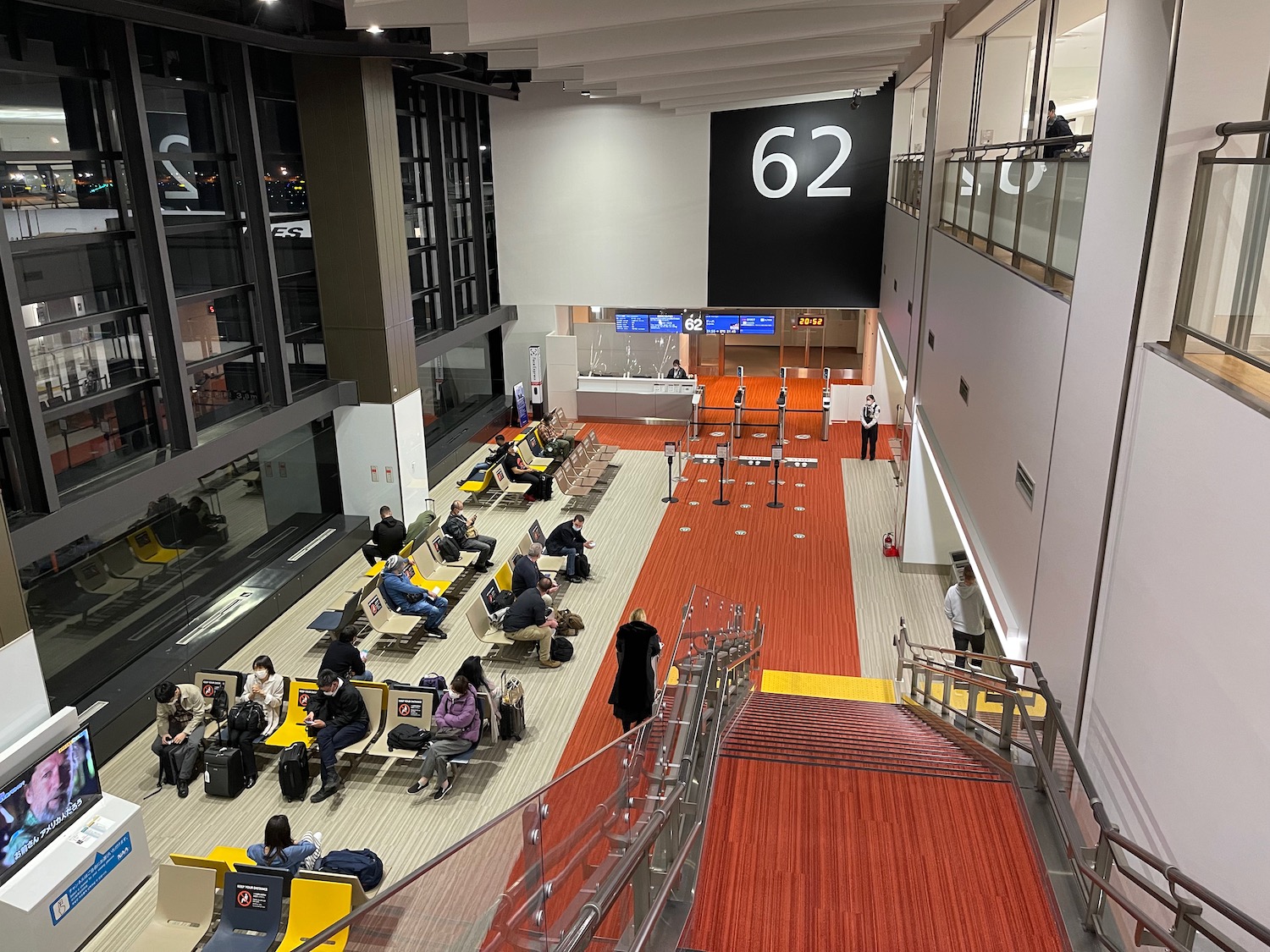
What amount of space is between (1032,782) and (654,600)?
647cm

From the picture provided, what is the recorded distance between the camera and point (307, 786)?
7918 millimetres

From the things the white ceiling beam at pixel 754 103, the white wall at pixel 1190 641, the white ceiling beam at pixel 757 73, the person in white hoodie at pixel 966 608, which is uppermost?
the white ceiling beam at pixel 754 103

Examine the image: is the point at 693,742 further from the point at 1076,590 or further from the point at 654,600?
the point at 654,600

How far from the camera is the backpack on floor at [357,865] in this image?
6426 millimetres

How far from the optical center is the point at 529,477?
597 inches

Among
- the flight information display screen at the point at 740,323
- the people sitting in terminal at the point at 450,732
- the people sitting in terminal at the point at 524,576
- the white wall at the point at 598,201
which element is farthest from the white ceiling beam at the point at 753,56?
the flight information display screen at the point at 740,323

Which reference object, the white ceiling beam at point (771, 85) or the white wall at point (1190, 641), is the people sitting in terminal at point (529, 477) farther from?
the white wall at point (1190, 641)

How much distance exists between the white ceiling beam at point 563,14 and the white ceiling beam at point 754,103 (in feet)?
26.9

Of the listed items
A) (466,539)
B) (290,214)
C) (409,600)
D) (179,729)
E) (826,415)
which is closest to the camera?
(179,729)

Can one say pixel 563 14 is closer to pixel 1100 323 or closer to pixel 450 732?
pixel 1100 323

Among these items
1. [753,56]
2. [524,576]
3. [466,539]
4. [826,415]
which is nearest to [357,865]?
[524,576]

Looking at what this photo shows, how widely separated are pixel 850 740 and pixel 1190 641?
11.3 feet

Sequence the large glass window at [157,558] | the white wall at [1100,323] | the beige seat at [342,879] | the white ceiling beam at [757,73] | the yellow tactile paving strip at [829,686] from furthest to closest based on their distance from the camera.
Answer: the white ceiling beam at [757,73] < the yellow tactile paving strip at [829,686] < the large glass window at [157,558] < the beige seat at [342,879] < the white wall at [1100,323]

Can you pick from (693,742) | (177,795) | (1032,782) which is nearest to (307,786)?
(177,795)
